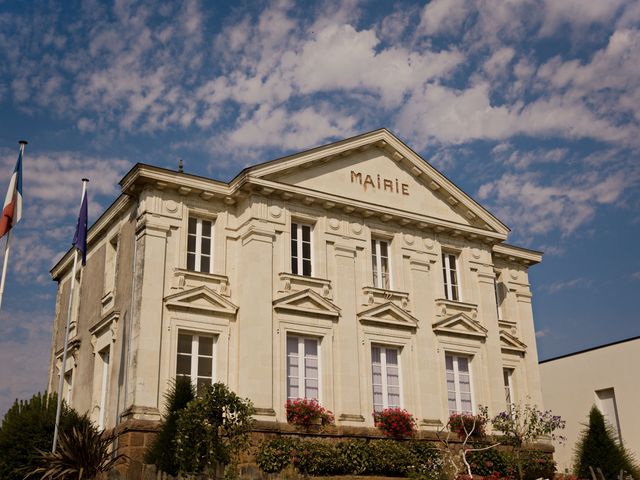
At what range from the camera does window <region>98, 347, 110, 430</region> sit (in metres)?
23.6

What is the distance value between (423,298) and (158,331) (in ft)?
29.7

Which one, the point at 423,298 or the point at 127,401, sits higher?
the point at 423,298

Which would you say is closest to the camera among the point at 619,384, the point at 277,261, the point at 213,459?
the point at 213,459

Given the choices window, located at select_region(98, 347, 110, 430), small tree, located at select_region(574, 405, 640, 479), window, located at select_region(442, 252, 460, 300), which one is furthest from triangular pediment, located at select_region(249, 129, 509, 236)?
small tree, located at select_region(574, 405, 640, 479)

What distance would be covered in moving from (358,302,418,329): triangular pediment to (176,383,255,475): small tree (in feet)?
21.1

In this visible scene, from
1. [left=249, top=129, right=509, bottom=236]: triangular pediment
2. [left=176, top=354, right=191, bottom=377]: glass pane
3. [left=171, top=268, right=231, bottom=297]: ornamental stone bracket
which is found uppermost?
[left=249, top=129, right=509, bottom=236]: triangular pediment

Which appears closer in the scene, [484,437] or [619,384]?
[484,437]

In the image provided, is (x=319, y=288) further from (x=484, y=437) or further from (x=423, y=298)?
(x=484, y=437)

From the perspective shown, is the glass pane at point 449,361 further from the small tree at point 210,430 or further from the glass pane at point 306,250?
the small tree at point 210,430

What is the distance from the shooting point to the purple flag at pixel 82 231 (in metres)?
21.1

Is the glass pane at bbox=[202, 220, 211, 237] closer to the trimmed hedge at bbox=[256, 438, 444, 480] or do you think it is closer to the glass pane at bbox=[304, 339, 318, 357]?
the glass pane at bbox=[304, 339, 318, 357]

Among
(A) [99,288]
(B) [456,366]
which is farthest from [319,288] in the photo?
(A) [99,288]

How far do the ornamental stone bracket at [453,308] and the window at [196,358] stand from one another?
8023 mm

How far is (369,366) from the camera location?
24.3m
